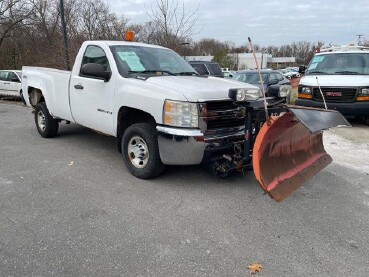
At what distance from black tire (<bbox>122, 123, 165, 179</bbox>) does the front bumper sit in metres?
0.22

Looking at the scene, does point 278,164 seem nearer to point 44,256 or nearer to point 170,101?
point 170,101

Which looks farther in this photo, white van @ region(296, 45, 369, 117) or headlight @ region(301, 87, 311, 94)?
headlight @ region(301, 87, 311, 94)

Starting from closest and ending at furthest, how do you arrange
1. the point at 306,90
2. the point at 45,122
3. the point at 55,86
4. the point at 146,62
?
the point at 146,62
the point at 55,86
the point at 45,122
the point at 306,90

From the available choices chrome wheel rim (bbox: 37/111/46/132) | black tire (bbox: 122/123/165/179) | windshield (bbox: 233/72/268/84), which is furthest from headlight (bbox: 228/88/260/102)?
windshield (bbox: 233/72/268/84)

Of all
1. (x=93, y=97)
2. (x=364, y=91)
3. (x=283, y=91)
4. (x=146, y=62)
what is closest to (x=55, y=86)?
(x=93, y=97)

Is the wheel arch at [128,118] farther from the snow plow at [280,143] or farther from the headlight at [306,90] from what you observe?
the headlight at [306,90]

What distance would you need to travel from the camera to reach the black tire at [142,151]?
4703 mm

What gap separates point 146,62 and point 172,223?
111 inches

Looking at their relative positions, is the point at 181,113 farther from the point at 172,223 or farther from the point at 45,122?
the point at 45,122

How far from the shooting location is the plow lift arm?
370 centimetres

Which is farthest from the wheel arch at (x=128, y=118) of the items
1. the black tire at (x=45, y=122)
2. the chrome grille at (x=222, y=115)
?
the black tire at (x=45, y=122)

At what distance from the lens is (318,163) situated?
195 inches

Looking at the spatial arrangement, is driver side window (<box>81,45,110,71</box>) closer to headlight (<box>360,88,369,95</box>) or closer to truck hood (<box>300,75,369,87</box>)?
truck hood (<box>300,75,369,87</box>)

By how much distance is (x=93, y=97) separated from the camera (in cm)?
559
